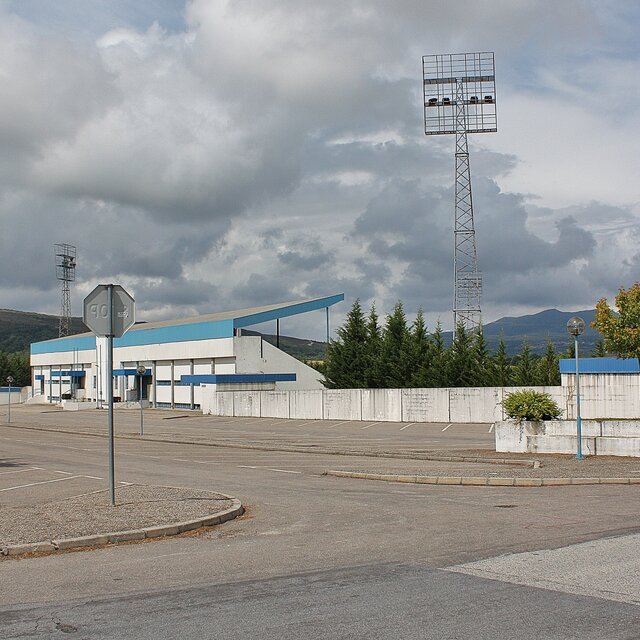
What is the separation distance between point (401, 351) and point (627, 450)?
3941 centimetres

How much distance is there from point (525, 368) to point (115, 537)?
46.5 metres

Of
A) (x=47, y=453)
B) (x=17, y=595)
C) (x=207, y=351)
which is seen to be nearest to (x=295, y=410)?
(x=207, y=351)

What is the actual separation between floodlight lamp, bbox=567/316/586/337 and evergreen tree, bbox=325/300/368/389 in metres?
42.9

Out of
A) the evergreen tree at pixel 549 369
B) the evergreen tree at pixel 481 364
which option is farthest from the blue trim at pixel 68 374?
the evergreen tree at pixel 549 369

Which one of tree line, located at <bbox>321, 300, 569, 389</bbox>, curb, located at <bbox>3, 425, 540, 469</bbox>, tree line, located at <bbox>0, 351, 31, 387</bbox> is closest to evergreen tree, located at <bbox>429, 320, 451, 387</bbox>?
tree line, located at <bbox>321, 300, 569, 389</bbox>

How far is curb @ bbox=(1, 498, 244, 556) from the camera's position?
959 centimetres

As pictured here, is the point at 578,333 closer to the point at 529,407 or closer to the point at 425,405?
the point at 529,407

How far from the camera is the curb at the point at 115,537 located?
959 centimetres

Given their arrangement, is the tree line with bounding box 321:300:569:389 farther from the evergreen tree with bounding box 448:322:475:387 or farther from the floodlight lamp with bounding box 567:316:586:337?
the floodlight lamp with bounding box 567:316:586:337

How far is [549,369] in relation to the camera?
53.1 meters

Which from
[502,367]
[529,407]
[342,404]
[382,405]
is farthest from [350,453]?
[502,367]

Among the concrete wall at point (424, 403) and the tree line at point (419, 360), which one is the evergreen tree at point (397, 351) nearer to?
the tree line at point (419, 360)

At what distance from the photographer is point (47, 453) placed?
27.8 metres

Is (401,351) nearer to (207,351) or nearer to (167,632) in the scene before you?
(207,351)
